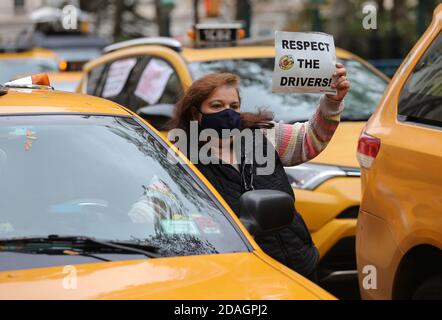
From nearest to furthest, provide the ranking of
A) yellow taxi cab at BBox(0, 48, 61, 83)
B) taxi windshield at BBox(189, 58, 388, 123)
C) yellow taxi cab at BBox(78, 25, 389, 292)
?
yellow taxi cab at BBox(78, 25, 389, 292) → taxi windshield at BBox(189, 58, 388, 123) → yellow taxi cab at BBox(0, 48, 61, 83)

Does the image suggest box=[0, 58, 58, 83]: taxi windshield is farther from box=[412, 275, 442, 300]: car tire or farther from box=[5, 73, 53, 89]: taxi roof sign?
box=[412, 275, 442, 300]: car tire

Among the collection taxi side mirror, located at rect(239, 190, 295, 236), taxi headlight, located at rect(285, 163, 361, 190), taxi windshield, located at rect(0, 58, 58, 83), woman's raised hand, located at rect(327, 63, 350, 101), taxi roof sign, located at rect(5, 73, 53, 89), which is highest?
woman's raised hand, located at rect(327, 63, 350, 101)

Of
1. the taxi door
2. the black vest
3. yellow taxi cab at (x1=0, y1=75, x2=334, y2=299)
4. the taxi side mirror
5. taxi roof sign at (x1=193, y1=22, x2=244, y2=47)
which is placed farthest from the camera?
taxi roof sign at (x1=193, y1=22, x2=244, y2=47)

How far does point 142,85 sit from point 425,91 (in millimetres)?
4382

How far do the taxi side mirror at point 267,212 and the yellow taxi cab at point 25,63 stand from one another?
10.6 metres

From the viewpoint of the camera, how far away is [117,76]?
31.0 feet

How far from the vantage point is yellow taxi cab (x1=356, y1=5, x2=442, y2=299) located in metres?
4.47

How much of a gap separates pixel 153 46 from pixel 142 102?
0.54 m

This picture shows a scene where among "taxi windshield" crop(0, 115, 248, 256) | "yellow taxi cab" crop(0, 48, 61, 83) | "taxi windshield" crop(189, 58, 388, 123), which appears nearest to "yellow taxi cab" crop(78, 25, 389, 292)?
"taxi windshield" crop(189, 58, 388, 123)

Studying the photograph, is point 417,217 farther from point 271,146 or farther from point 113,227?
point 113,227

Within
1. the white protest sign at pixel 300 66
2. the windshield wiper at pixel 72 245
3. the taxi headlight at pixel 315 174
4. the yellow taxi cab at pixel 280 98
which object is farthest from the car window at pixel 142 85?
the windshield wiper at pixel 72 245

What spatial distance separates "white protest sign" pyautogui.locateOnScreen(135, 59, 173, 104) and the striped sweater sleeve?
3384 mm

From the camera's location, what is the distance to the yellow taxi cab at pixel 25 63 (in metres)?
14.9
